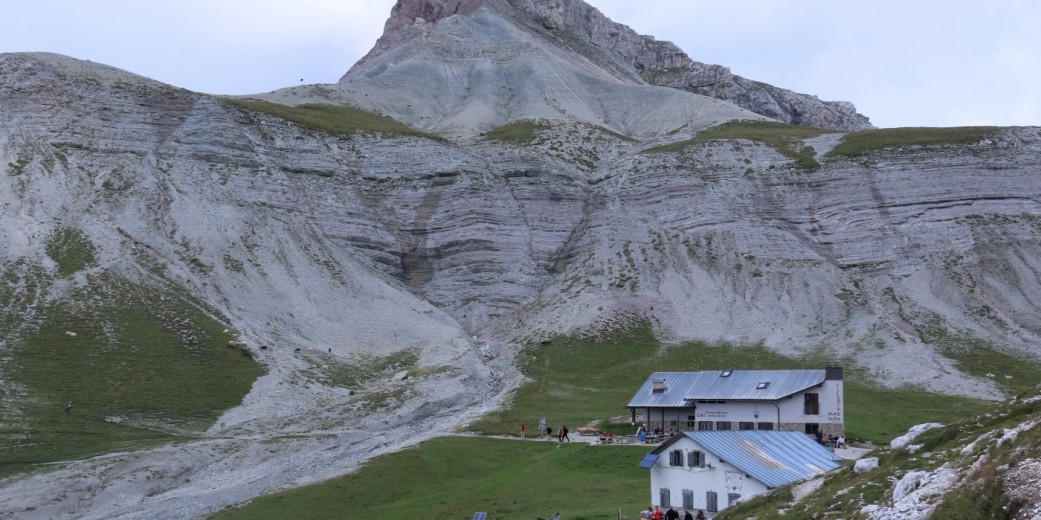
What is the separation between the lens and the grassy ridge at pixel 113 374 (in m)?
66.0

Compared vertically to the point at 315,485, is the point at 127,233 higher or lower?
higher

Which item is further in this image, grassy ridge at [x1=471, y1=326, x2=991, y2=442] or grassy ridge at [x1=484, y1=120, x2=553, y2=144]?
grassy ridge at [x1=484, y1=120, x2=553, y2=144]

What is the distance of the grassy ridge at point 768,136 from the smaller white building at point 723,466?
336 feet

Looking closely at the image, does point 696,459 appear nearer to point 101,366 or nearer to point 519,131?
point 101,366

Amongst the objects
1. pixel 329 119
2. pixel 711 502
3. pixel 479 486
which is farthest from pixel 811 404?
pixel 329 119

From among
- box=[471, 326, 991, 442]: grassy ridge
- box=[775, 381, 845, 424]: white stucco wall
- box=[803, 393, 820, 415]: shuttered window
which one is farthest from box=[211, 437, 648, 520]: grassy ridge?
box=[803, 393, 820, 415]: shuttered window

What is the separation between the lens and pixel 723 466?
41188 millimetres

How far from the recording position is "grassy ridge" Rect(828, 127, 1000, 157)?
13675cm

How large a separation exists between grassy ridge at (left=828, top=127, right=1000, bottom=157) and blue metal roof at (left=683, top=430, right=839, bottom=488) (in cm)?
10440

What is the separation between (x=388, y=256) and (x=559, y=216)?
26.6 metres

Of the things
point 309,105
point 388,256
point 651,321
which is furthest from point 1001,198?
point 309,105

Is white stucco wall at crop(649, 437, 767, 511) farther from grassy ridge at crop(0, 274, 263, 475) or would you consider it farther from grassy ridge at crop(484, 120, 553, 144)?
grassy ridge at crop(484, 120, 553, 144)

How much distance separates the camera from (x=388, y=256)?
12950 cm

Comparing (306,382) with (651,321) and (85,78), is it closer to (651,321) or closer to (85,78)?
(651,321)
